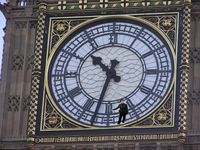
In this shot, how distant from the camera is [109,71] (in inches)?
1686

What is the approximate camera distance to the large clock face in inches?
1665

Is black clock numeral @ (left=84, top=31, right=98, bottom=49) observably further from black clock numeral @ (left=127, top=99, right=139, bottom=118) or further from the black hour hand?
black clock numeral @ (left=127, top=99, right=139, bottom=118)

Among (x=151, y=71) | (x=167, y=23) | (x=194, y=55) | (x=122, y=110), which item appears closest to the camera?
(x=122, y=110)

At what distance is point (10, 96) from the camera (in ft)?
141

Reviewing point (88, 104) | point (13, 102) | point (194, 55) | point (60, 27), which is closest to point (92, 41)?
point (60, 27)

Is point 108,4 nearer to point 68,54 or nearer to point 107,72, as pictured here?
point 68,54

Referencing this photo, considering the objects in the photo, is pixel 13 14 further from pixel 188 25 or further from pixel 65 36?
pixel 188 25

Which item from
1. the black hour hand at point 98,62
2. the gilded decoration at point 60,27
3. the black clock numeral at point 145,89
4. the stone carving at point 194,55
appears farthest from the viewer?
the gilded decoration at point 60,27

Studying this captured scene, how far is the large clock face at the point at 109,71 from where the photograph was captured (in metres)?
42.3

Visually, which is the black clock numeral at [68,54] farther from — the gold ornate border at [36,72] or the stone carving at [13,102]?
the stone carving at [13,102]

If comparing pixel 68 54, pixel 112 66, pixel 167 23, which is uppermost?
pixel 167 23

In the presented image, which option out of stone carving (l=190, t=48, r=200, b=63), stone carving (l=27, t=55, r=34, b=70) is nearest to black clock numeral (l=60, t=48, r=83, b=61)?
stone carving (l=27, t=55, r=34, b=70)

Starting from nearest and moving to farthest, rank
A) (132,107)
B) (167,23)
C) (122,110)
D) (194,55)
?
(122,110) < (132,107) < (194,55) < (167,23)

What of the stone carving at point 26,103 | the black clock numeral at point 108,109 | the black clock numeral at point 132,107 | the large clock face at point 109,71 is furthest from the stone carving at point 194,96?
the stone carving at point 26,103
